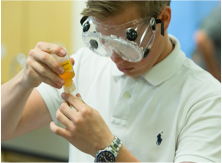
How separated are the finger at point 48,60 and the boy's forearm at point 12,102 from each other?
0.17 metres

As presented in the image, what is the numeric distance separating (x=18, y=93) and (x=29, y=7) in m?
2.28

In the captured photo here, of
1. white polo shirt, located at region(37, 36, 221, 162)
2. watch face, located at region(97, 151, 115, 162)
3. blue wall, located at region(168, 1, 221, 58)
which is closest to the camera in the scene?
watch face, located at region(97, 151, 115, 162)

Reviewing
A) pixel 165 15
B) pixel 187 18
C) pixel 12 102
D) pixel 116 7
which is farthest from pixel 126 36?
pixel 187 18

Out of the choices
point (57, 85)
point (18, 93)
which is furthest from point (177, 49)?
point (18, 93)

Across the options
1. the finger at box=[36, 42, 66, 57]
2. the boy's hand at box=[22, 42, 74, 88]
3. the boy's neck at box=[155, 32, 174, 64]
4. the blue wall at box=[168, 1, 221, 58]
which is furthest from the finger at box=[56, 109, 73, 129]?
the blue wall at box=[168, 1, 221, 58]

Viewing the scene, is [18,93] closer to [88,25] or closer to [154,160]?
[88,25]

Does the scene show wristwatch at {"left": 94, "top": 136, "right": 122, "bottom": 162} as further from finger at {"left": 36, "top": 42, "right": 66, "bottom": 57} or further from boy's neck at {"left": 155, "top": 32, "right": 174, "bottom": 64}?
boy's neck at {"left": 155, "top": 32, "right": 174, "bottom": 64}

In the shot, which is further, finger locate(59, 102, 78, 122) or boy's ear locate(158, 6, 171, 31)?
boy's ear locate(158, 6, 171, 31)

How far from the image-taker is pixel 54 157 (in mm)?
2951

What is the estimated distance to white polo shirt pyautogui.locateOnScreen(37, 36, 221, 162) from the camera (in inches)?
43.8

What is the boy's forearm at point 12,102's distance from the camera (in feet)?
3.74

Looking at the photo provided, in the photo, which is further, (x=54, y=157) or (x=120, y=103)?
(x=54, y=157)

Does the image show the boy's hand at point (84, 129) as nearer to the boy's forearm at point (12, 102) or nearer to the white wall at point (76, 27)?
the boy's forearm at point (12, 102)

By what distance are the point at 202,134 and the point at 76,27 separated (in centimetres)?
226
